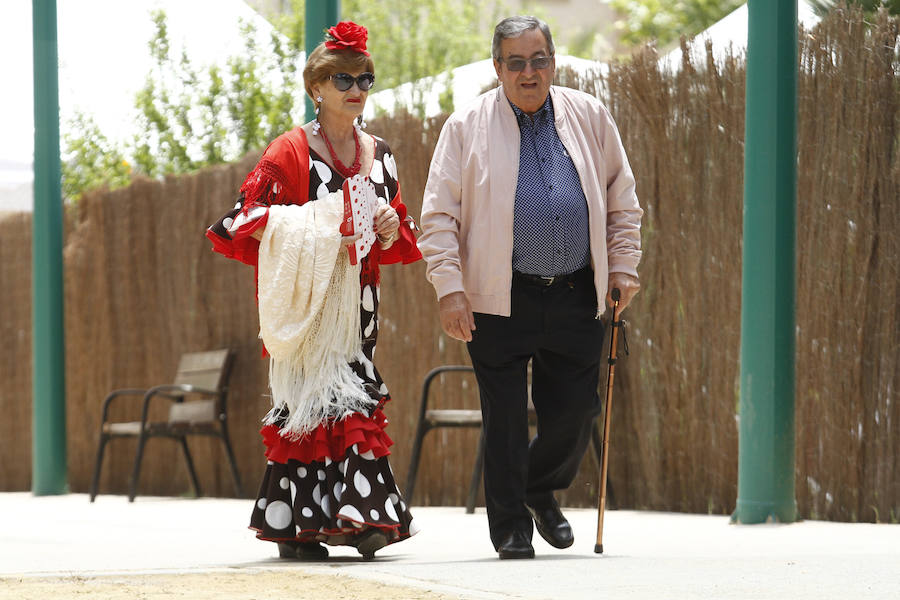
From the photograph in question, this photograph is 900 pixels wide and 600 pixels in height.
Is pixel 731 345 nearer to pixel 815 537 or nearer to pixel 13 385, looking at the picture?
pixel 815 537

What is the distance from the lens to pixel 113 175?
1898cm

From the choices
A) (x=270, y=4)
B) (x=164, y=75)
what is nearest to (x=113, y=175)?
(x=164, y=75)

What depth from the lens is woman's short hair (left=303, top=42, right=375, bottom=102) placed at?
5.38 metres

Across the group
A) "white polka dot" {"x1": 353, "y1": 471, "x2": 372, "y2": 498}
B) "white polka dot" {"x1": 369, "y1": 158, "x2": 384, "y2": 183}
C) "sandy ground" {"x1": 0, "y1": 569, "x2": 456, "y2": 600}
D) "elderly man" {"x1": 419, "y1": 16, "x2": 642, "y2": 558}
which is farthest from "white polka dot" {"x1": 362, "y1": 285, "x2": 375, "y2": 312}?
"sandy ground" {"x1": 0, "y1": 569, "x2": 456, "y2": 600}

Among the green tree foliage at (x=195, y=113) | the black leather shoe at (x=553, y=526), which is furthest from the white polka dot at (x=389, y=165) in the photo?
the green tree foliage at (x=195, y=113)

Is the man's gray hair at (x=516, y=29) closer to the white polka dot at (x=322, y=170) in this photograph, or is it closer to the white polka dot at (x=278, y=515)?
the white polka dot at (x=322, y=170)

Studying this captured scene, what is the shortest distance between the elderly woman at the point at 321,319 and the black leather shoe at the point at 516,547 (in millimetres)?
504

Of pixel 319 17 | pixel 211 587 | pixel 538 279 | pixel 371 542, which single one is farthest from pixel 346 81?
pixel 319 17

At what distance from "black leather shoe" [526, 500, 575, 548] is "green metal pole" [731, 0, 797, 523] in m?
1.46

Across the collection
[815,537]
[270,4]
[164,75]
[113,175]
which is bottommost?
[815,537]

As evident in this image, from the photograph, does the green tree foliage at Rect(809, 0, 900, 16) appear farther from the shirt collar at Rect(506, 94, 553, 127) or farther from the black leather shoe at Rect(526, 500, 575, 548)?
the black leather shoe at Rect(526, 500, 575, 548)

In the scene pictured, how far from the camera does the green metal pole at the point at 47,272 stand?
10.0 meters

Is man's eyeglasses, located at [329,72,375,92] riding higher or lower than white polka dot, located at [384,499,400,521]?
higher

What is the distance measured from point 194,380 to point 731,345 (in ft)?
12.9
